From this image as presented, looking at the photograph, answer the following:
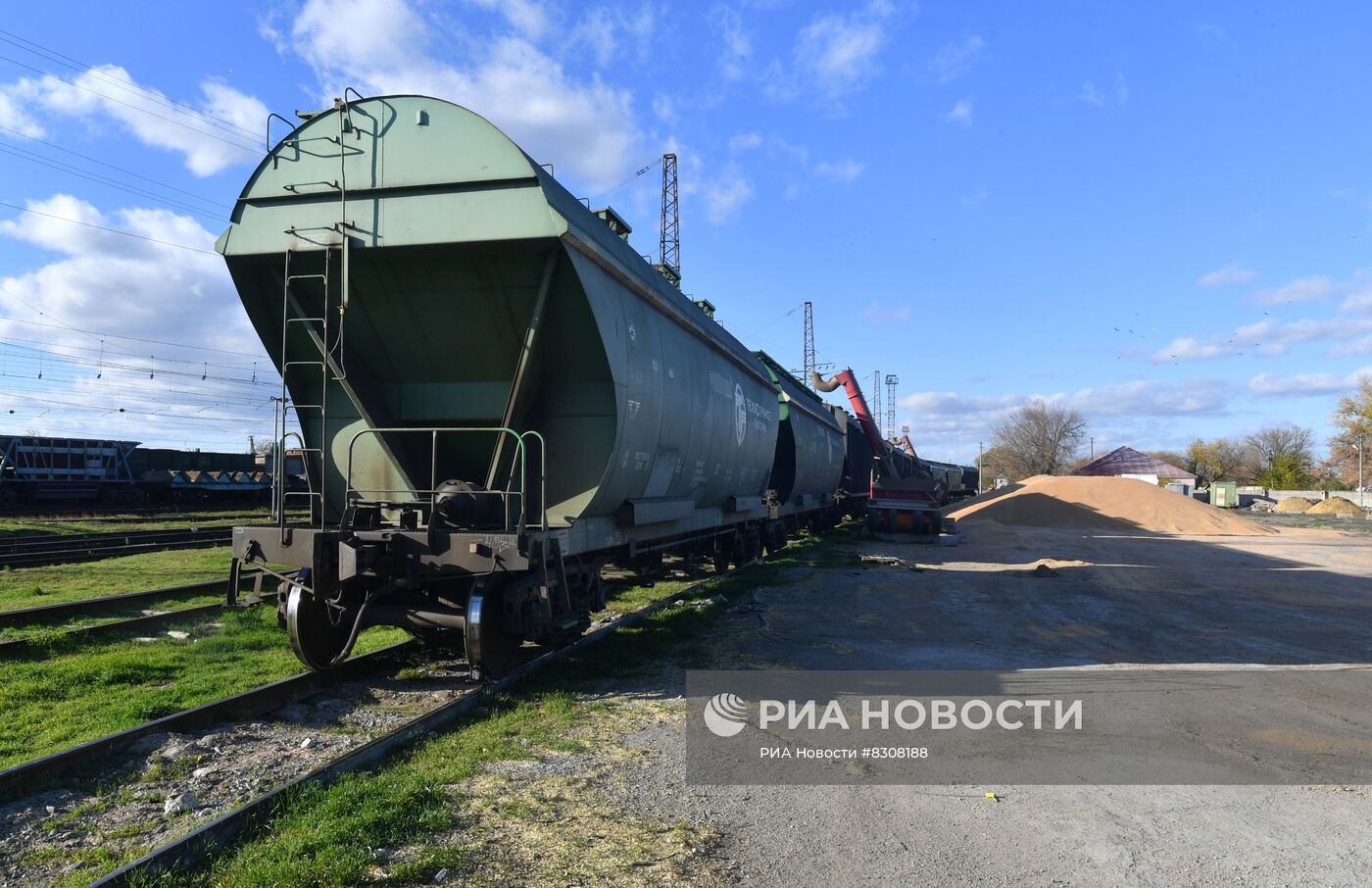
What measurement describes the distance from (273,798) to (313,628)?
259 centimetres

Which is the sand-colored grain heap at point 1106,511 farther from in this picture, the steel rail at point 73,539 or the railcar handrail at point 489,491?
the railcar handrail at point 489,491

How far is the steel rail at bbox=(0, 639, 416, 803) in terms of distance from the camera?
174 inches

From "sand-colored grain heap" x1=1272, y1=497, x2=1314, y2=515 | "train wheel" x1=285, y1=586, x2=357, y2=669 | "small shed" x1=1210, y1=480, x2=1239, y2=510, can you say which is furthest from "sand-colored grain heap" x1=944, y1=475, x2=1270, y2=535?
"train wheel" x1=285, y1=586, x2=357, y2=669

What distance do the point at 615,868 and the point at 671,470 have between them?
565cm

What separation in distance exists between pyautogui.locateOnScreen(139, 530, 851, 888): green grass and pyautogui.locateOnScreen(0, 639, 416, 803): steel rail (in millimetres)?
1550

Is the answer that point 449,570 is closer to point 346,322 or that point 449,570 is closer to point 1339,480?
point 346,322

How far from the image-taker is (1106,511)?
35.6m

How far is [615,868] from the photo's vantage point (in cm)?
371

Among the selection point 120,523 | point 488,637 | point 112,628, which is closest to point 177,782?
point 488,637

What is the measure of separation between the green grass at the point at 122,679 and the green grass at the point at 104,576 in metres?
3.30

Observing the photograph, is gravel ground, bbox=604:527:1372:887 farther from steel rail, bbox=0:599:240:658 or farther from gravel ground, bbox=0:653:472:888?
steel rail, bbox=0:599:240:658

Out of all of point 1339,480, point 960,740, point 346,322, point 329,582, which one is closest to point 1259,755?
point 960,740

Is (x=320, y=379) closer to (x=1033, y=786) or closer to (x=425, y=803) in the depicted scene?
(x=425, y=803)

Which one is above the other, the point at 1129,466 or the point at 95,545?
the point at 1129,466
